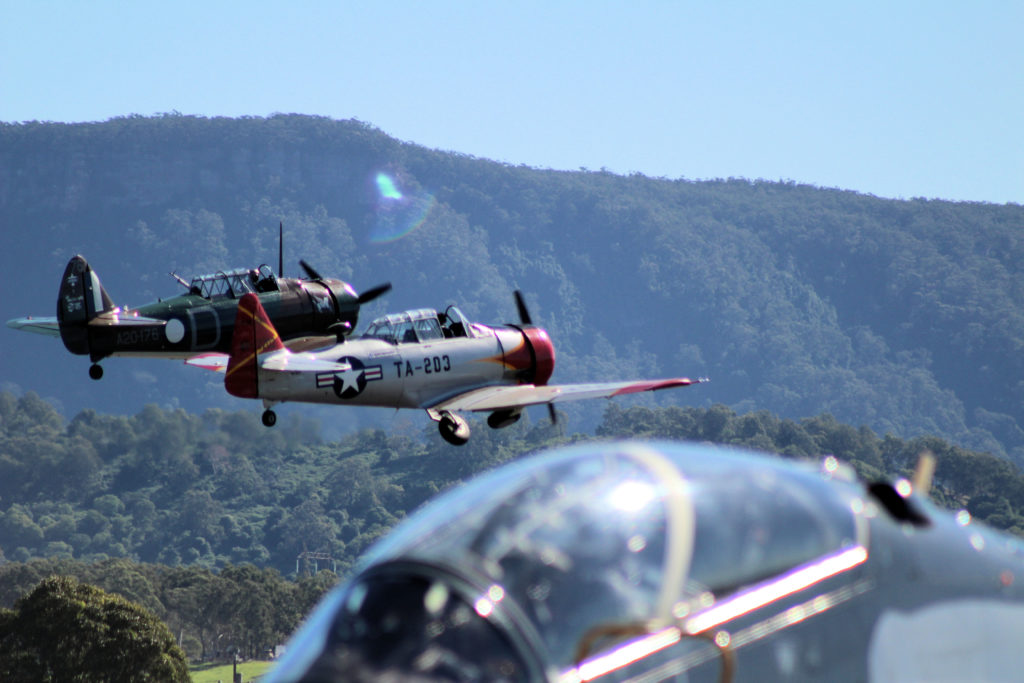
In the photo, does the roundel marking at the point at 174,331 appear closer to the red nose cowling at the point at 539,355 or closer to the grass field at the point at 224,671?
the red nose cowling at the point at 539,355

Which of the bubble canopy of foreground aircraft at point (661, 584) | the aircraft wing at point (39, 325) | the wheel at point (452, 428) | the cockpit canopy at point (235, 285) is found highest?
the bubble canopy of foreground aircraft at point (661, 584)

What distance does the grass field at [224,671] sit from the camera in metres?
148

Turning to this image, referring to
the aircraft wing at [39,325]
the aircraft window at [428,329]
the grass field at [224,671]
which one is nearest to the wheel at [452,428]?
the aircraft window at [428,329]

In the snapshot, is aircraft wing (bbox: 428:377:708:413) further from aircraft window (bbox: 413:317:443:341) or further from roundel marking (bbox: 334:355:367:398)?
roundel marking (bbox: 334:355:367:398)

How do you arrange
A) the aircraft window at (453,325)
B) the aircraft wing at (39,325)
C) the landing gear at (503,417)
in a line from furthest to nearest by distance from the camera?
the aircraft wing at (39,325) < the landing gear at (503,417) < the aircraft window at (453,325)

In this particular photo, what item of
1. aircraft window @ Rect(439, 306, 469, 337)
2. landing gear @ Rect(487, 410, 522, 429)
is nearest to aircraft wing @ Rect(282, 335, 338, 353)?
aircraft window @ Rect(439, 306, 469, 337)

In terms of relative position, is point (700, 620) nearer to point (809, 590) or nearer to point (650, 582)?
point (650, 582)

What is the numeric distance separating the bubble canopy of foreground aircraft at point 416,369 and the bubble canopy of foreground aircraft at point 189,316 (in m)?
1.27

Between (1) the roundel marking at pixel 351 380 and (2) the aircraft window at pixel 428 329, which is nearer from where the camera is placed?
(1) the roundel marking at pixel 351 380

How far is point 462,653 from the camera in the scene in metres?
6.25

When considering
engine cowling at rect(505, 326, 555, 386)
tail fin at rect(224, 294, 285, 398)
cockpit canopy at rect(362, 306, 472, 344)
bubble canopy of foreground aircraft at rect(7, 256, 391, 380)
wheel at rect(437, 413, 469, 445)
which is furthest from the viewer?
engine cowling at rect(505, 326, 555, 386)

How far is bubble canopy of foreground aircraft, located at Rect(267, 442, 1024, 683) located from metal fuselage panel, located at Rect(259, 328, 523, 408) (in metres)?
33.8

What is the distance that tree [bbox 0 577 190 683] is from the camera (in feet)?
248

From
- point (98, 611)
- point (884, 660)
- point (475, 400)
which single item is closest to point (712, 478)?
point (884, 660)
